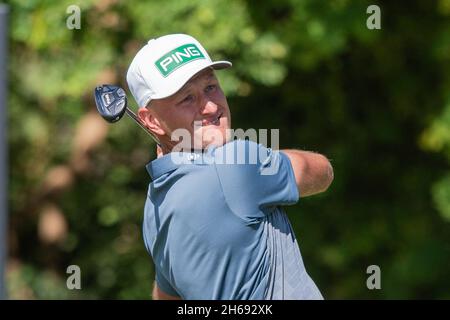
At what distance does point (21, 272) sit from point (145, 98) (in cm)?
622

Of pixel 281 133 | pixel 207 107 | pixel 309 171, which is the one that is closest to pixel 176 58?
pixel 207 107

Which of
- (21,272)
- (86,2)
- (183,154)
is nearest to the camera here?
(183,154)

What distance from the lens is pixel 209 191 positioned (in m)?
3.04

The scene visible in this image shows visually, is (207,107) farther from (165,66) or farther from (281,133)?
(281,133)

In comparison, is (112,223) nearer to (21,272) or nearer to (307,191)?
(21,272)

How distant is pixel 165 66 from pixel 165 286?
697mm

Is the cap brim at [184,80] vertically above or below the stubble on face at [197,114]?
above

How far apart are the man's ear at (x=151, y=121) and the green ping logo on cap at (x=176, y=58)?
14 cm

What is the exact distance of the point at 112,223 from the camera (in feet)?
30.0

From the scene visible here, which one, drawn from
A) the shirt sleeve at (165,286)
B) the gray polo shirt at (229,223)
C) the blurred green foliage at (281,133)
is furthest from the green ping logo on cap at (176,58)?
the blurred green foliage at (281,133)

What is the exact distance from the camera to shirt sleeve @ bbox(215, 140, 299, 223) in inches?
120

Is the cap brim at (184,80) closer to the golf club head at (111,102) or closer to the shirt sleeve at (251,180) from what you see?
the golf club head at (111,102)

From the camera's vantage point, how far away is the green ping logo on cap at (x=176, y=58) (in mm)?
3105
